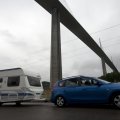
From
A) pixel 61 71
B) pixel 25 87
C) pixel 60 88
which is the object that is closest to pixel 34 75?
pixel 25 87

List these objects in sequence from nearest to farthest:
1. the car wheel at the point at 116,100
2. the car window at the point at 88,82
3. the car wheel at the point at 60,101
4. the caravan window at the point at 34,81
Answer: the car wheel at the point at 116,100
the car window at the point at 88,82
the car wheel at the point at 60,101
the caravan window at the point at 34,81

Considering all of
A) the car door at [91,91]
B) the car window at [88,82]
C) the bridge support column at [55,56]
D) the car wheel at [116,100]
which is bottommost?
the car wheel at [116,100]

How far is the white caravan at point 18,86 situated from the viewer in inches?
566

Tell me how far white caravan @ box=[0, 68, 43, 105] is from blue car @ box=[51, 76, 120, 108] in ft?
7.67

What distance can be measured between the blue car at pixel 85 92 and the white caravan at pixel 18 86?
7.67ft

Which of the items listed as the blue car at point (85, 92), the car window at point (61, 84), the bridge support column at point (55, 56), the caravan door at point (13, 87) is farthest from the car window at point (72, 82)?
the bridge support column at point (55, 56)

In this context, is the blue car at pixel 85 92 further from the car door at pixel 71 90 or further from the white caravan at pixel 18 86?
the white caravan at pixel 18 86

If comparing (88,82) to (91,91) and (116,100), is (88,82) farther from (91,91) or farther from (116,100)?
(116,100)

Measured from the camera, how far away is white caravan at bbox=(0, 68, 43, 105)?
14383mm

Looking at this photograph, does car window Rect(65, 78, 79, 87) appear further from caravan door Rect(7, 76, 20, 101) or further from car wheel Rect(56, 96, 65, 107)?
caravan door Rect(7, 76, 20, 101)

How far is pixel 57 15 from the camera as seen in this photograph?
30.9m

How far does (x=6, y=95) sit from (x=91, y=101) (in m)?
6.13

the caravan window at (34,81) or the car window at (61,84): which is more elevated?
the caravan window at (34,81)

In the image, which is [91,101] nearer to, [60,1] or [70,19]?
[60,1]
